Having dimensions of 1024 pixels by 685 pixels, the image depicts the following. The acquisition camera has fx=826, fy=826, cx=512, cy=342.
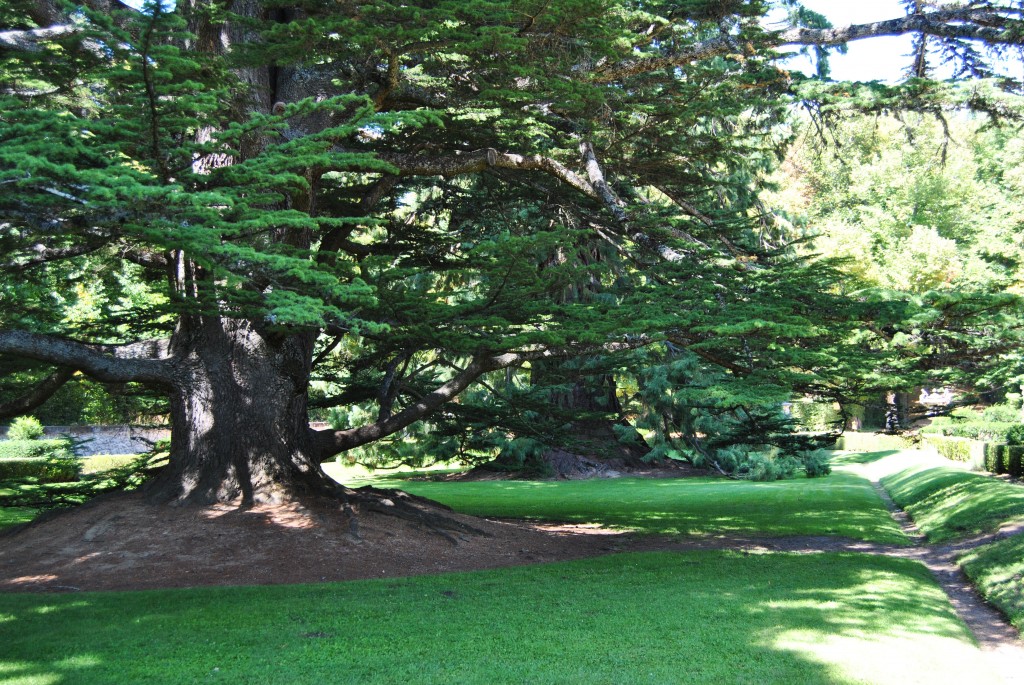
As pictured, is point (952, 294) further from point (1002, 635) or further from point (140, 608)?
point (140, 608)

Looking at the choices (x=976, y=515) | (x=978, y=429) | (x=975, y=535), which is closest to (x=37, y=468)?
(x=975, y=535)

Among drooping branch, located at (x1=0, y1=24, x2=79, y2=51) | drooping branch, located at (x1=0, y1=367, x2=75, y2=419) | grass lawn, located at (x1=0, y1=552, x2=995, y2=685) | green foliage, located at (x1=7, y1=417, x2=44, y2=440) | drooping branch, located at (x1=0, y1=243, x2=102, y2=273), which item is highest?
drooping branch, located at (x1=0, y1=24, x2=79, y2=51)

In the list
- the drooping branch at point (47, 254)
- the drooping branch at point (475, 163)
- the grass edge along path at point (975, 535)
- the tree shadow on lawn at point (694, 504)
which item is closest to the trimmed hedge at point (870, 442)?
the tree shadow on lawn at point (694, 504)

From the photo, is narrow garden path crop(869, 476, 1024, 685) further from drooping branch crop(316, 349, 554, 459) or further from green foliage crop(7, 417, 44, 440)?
green foliage crop(7, 417, 44, 440)

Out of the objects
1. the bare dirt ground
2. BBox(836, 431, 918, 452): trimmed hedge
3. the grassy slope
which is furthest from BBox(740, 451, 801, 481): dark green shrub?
the bare dirt ground

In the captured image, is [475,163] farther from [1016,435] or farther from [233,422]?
[1016,435]

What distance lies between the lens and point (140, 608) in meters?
7.62

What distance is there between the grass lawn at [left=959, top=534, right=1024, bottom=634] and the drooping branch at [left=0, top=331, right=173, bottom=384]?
33.9 ft

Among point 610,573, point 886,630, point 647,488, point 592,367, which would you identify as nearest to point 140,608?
point 610,573

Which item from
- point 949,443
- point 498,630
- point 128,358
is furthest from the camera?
point 949,443

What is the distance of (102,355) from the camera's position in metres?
10.4

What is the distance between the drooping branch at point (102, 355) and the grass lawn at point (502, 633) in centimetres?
288

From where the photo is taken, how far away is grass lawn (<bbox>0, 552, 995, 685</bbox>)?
5973mm

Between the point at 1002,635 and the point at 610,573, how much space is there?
4.12m
